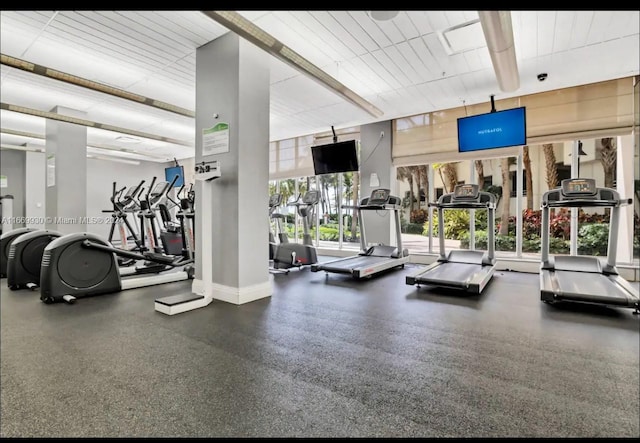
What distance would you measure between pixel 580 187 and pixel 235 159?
14.6 ft

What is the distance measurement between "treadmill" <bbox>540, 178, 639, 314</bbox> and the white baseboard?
3178 millimetres

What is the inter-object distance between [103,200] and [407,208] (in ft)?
32.2

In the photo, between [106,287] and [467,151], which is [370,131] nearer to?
[467,151]

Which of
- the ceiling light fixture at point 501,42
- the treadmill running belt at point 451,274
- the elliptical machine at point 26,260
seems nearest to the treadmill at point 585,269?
the treadmill running belt at point 451,274

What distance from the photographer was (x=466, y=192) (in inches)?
211

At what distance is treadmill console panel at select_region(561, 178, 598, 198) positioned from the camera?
4.26 m

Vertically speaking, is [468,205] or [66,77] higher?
[66,77]

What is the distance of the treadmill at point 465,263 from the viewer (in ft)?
13.9

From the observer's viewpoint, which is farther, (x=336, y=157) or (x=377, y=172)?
(x=377, y=172)

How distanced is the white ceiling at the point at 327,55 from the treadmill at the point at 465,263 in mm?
1786

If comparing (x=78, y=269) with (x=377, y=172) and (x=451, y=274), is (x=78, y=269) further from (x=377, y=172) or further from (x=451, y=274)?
(x=377, y=172)

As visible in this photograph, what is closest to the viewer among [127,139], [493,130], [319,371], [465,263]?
[319,371]

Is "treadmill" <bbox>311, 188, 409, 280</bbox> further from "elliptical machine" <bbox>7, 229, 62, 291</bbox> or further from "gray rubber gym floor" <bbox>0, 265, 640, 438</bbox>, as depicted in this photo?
"elliptical machine" <bbox>7, 229, 62, 291</bbox>

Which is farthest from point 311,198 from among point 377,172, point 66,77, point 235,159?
point 66,77
